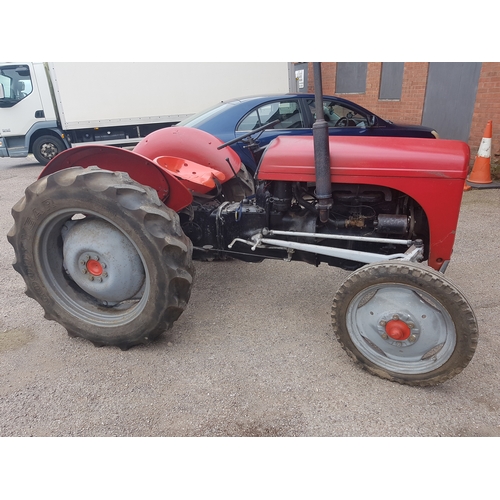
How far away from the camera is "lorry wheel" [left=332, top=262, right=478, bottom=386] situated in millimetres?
1936

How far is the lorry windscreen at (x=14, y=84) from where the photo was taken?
909 centimetres

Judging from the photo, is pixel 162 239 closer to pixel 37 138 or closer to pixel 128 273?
pixel 128 273

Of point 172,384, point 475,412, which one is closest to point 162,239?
point 172,384

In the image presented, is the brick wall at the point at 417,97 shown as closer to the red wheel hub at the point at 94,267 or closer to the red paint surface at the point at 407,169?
the red paint surface at the point at 407,169

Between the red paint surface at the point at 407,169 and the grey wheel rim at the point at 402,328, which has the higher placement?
the red paint surface at the point at 407,169

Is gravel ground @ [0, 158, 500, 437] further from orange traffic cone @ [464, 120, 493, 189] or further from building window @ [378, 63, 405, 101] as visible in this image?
building window @ [378, 63, 405, 101]

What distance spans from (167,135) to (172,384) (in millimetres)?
1940

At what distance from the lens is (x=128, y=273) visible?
242 centimetres

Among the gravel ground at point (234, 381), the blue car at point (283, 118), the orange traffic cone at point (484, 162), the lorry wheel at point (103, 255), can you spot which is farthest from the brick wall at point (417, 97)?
the lorry wheel at point (103, 255)

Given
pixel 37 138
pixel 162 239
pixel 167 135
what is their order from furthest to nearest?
pixel 37 138 → pixel 167 135 → pixel 162 239

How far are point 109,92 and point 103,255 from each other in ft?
26.2

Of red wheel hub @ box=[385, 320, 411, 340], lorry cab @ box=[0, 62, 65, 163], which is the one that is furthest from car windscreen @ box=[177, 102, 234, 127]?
lorry cab @ box=[0, 62, 65, 163]

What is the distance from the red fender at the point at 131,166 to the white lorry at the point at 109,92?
708cm

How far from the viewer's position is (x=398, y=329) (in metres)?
2.08
